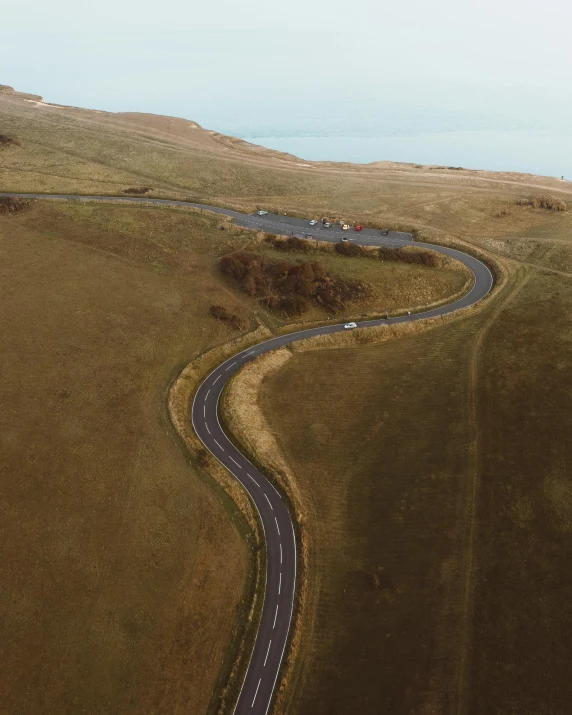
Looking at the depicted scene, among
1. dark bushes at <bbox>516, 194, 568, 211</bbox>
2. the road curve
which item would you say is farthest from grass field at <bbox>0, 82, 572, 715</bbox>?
dark bushes at <bbox>516, 194, 568, 211</bbox>

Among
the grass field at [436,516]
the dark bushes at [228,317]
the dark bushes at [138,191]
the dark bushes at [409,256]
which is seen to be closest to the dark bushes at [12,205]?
the dark bushes at [138,191]

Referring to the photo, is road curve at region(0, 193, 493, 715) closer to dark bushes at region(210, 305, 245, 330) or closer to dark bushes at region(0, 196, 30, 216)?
dark bushes at region(210, 305, 245, 330)

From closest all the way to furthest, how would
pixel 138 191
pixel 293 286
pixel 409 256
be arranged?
pixel 293 286
pixel 409 256
pixel 138 191

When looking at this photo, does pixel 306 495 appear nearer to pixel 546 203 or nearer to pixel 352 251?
pixel 352 251

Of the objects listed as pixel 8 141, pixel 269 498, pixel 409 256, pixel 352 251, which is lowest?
pixel 269 498

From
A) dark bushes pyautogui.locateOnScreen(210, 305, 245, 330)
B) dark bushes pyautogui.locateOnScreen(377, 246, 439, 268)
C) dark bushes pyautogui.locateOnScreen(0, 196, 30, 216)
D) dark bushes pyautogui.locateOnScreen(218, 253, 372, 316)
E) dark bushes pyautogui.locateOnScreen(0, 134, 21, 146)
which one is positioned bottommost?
dark bushes pyautogui.locateOnScreen(210, 305, 245, 330)

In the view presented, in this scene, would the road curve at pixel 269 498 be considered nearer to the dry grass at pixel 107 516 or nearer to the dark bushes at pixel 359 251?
the dry grass at pixel 107 516

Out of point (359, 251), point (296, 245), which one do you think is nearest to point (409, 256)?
point (359, 251)
